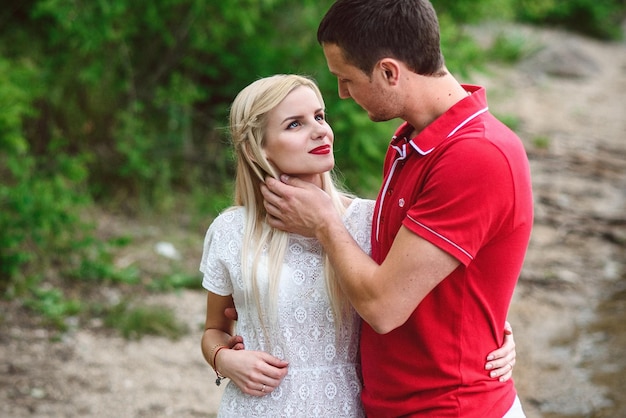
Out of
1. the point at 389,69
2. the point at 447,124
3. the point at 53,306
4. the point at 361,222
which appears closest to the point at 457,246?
the point at 447,124

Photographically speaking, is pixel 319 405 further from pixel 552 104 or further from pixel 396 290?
pixel 552 104

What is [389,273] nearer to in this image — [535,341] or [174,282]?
[535,341]

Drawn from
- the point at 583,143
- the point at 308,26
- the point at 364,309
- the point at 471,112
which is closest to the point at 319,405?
the point at 364,309

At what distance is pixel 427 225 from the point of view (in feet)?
6.25

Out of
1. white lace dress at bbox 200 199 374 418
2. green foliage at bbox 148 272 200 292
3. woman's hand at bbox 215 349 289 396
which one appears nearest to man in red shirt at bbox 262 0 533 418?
white lace dress at bbox 200 199 374 418

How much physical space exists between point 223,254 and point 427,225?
0.73 m

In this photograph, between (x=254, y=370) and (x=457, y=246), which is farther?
(x=254, y=370)

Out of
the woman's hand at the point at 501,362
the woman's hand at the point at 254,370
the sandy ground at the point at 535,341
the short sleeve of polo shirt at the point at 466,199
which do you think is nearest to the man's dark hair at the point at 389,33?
the short sleeve of polo shirt at the point at 466,199

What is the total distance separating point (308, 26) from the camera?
7.41 metres

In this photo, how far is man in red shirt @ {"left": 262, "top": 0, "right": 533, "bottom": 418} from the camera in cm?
191

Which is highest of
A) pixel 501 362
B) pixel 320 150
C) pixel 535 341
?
pixel 320 150

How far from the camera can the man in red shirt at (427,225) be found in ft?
6.26

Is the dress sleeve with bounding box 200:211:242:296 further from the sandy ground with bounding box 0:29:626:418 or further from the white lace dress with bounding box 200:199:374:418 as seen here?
the sandy ground with bounding box 0:29:626:418

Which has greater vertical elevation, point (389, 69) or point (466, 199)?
point (389, 69)
